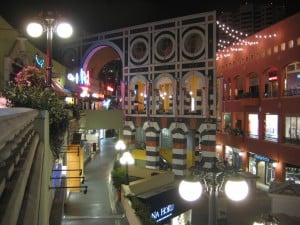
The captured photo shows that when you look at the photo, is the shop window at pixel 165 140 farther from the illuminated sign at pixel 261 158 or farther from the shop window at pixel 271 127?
the shop window at pixel 271 127

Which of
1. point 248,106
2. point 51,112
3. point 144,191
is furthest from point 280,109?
point 51,112

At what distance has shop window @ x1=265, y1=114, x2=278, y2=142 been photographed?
92.9 feet

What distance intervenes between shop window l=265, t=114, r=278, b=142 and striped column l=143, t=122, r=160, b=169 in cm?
888

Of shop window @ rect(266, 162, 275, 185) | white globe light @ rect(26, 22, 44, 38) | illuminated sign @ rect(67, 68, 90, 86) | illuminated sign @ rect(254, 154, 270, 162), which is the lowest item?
shop window @ rect(266, 162, 275, 185)

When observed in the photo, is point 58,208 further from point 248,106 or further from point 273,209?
point 248,106

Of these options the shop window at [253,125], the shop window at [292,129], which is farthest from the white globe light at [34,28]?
the shop window at [253,125]

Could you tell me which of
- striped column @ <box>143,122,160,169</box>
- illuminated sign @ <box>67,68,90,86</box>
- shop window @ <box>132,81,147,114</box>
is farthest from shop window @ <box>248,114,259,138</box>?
illuminated sign @ <box>67,68,90,86</box>

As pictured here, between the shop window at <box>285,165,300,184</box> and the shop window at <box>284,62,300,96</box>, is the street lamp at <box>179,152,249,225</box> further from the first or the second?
the shop window at <box>285,165,300,184</box>

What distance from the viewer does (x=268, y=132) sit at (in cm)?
2961

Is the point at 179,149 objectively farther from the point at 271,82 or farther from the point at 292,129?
the point at 271,82

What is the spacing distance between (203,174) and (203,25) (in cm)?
1840

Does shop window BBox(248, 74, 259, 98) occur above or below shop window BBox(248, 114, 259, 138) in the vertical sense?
above

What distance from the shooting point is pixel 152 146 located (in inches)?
1077

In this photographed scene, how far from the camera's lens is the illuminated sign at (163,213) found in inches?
607
